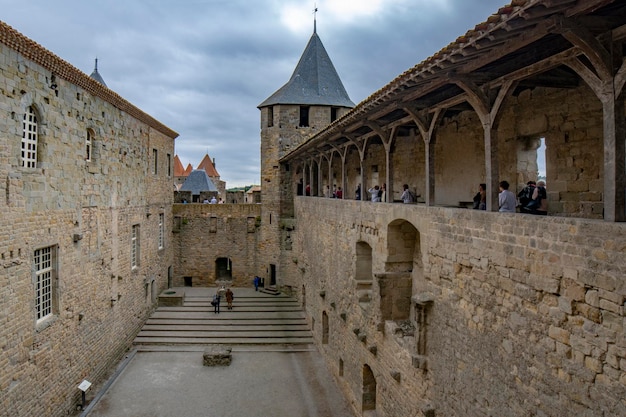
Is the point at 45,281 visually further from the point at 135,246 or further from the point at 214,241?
the point at 214,241

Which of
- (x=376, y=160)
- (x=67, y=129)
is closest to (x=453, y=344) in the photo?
(x=376, y=160)

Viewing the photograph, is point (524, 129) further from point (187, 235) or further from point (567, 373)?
point (187, 235)

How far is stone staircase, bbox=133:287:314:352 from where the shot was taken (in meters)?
17.3

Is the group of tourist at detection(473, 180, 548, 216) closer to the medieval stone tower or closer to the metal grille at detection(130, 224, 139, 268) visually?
the metal grille at detection(130, 224, 139, 268)

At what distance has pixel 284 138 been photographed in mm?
24297

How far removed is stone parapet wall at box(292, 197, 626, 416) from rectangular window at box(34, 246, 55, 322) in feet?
24.9

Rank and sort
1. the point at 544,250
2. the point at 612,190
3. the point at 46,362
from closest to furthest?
the point at 612,190
the point at 544,250
the point at 46,362

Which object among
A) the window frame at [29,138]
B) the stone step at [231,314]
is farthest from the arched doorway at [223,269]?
the window frame at [29,138]

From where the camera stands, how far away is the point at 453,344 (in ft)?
21.4

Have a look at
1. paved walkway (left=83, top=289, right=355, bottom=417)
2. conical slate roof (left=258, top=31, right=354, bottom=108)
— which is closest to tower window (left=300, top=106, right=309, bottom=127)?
conical slate roof (left=258, top=31, right=354, bottom=108)

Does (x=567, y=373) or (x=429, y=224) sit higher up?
(x=429, y=224)

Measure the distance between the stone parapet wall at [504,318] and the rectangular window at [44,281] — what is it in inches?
299

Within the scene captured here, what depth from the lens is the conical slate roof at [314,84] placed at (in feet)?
80.1

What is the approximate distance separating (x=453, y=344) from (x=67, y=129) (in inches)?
413
